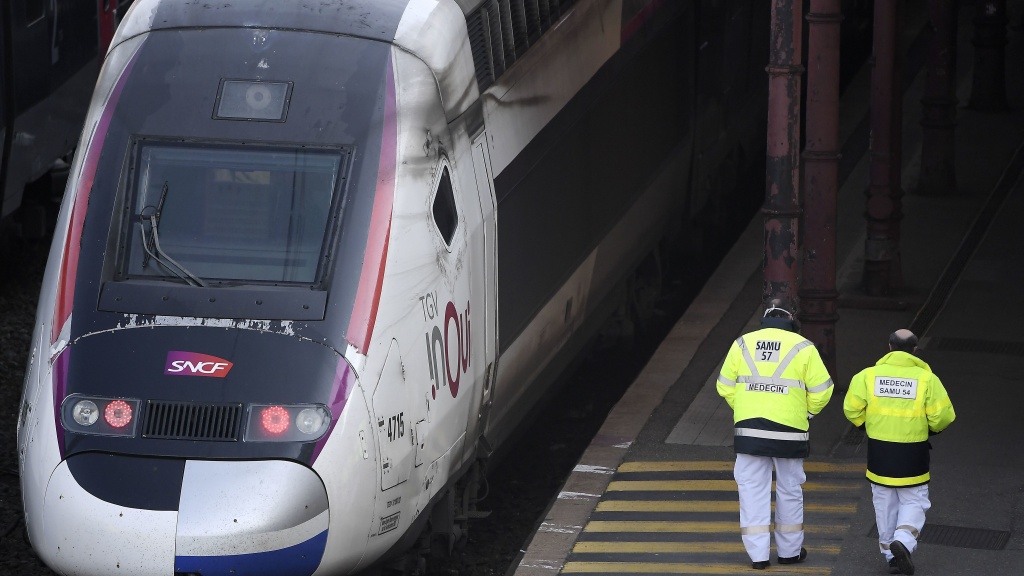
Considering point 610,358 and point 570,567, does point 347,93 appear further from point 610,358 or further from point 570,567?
point 610,358

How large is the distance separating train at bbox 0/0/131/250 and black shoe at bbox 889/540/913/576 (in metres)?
9.67

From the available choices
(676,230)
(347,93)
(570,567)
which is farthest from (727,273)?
(347,93)

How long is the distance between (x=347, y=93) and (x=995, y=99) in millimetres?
15711

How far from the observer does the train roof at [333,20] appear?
9469 millimetres

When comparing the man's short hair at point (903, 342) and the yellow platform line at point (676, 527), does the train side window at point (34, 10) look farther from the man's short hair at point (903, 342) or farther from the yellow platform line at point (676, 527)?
the man's short hair at point (903, 342)

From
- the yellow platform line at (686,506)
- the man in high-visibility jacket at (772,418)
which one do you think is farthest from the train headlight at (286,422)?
the yellow platform line at (686,506)

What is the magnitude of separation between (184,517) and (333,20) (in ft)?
9.91

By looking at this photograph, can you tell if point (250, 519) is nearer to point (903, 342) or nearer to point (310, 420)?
point (310, 420)

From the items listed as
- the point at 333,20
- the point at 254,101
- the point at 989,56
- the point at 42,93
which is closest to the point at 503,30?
the point at 333,20

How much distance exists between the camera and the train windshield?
29.4 feet

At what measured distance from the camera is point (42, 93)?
16922mm

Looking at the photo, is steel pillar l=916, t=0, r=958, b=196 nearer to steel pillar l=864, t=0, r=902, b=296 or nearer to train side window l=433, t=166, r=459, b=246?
steel pillar l=864, t=0, r=902, b=296

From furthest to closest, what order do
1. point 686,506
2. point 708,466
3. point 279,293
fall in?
1. point 708,466
2. point 686,506
3. point 279,293

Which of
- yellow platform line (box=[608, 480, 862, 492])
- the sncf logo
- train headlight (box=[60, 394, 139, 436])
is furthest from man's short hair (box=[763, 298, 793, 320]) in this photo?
train headlight (box=[60, 394, 139, 436])
